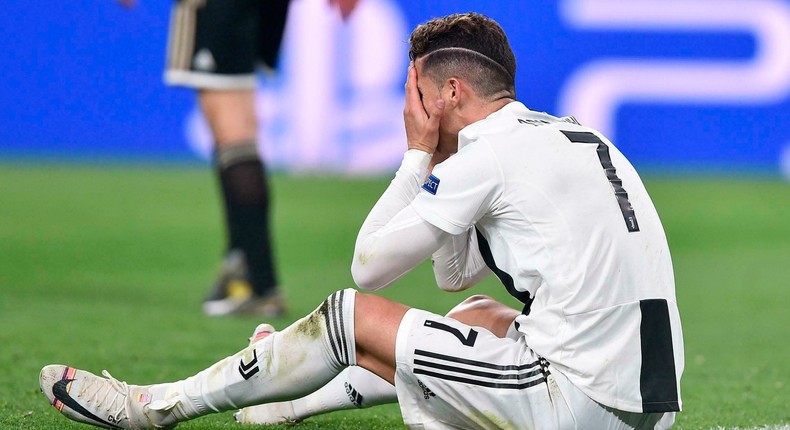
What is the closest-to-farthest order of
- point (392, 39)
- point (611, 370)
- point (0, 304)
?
1. point (611, 370)
2. point (0, 304)
3. point (392, 39)

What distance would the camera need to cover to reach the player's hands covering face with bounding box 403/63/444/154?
3.29 m

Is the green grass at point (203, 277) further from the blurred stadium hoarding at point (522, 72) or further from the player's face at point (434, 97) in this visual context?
the player's face at point (434, 97)

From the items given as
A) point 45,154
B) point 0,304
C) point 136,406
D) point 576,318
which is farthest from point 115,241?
point 576,318

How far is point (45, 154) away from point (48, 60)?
945 mm

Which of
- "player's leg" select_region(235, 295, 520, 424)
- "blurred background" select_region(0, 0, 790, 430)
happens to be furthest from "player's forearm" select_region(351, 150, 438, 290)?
"blurred background" select_region(0, 0, 790, 430)

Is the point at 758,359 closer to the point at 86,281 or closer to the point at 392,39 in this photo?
the point at 86,281

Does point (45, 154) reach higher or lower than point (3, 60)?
lower

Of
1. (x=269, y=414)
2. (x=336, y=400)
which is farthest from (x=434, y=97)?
(x=269, y=414)

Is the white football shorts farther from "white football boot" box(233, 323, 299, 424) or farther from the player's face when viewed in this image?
"white football boot" box(233, 323, 299, 424)

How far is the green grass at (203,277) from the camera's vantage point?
457 cm

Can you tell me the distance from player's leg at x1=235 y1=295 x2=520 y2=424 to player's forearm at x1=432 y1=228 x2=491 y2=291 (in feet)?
0.22

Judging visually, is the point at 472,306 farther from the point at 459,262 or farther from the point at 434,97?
the point at 434,97

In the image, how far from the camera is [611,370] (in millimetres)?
2941

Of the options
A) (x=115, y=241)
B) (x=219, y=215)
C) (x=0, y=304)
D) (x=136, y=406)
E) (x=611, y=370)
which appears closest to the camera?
(x=611, y=370)
